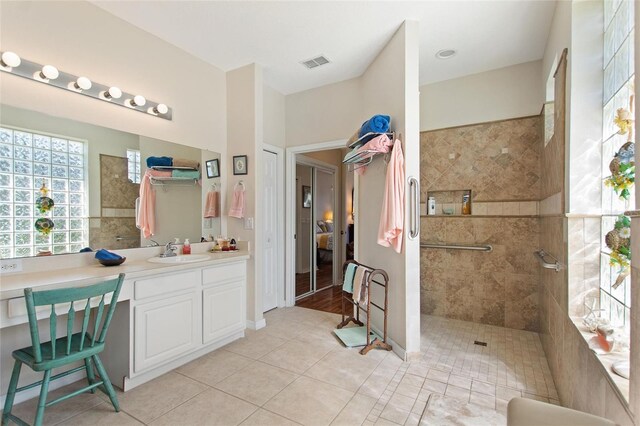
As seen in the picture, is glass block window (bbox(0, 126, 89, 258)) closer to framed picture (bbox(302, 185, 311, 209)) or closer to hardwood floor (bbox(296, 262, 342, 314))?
hardwood floor (bbox(296, 262, 342, 314))

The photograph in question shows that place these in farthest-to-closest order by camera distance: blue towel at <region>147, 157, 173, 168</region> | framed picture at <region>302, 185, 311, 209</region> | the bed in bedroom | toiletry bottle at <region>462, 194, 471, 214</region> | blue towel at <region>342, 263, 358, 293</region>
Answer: the bed in bedroom
framed picture at <region>302, 185, 311, 209</region>
toiletry bottle at <region>462, 194, 471, 214</region>
blue towel at <region>342, 263, 358, 293</region>
blue towel at <region>147, 157, 173, 168</region>

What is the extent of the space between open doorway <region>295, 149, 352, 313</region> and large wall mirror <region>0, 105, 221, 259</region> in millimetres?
2143

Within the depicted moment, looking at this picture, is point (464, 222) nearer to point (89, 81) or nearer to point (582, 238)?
point (582, 238)

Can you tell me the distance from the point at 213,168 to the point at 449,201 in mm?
2812

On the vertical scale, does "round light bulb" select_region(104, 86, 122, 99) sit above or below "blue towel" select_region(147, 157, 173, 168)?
above

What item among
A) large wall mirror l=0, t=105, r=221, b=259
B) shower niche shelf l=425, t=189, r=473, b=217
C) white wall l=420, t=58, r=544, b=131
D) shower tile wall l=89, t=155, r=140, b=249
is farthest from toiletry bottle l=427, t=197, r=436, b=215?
shower tile wall l=89, t=155, r=140, b=249

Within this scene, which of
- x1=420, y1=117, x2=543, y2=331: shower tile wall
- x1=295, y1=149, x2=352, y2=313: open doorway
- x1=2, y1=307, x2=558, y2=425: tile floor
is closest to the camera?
x1=2, y1=307, x2=558, y2=425: tile floor

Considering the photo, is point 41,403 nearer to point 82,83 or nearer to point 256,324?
point 256,324

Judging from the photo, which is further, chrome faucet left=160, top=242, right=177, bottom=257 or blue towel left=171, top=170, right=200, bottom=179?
blue towel left=171, top=170, right=200, bottom=179

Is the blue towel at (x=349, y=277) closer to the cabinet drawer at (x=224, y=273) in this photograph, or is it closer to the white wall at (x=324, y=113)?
the cabinet drawer at (x=224, y=273)

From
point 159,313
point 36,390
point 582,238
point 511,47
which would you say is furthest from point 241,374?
point 511,47

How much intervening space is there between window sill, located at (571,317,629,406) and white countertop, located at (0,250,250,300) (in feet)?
8.31

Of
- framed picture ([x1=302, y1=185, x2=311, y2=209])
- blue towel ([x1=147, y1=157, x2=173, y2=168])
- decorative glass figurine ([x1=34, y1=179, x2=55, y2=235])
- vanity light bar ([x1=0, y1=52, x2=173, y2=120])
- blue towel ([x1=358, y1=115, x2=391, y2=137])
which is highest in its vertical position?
vanity light bar ([x1=0, y1=52, x2=173, y2=120])

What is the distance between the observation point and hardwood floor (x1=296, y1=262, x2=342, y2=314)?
4020mm
